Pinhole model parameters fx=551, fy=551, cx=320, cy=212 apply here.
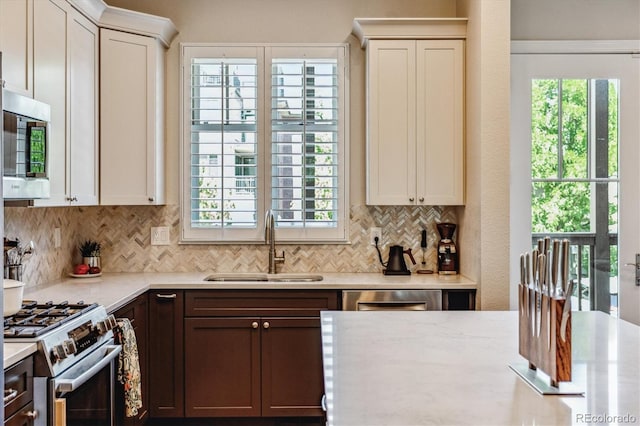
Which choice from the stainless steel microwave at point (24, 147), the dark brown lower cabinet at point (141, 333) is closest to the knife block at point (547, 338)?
the stainless steel microwave at point (24, 147)

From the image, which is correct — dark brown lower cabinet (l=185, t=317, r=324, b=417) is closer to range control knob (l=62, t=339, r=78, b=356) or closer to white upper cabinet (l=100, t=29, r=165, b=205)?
white upper cabinet (l=100, t=29, r=165, b=205)

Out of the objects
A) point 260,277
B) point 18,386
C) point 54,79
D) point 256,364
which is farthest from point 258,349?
point 54,79

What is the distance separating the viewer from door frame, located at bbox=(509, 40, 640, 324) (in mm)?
3676

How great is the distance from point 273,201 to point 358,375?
254 centimetres

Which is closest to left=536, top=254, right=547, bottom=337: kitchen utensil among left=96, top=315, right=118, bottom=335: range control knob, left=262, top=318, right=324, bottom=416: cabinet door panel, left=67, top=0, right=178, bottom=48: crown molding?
left=96, top=315, right=118, bottom=335: range control knob

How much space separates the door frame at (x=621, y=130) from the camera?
3676mm

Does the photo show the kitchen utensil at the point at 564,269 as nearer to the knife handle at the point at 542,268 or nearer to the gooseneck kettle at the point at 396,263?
the knife handle at the point at 542,268

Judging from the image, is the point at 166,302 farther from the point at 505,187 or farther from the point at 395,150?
the point at 505,187

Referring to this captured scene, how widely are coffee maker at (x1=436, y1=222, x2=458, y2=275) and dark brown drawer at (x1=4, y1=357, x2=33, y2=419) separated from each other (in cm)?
260

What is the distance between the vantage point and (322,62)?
3.86 meters

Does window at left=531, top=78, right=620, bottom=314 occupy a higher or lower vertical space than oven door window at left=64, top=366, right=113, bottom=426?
higher

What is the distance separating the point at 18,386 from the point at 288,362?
1.73 meters

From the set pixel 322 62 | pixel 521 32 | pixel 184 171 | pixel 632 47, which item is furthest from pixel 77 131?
pixel 632 47

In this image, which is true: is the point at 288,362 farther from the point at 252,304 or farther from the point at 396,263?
the point at 396,263
